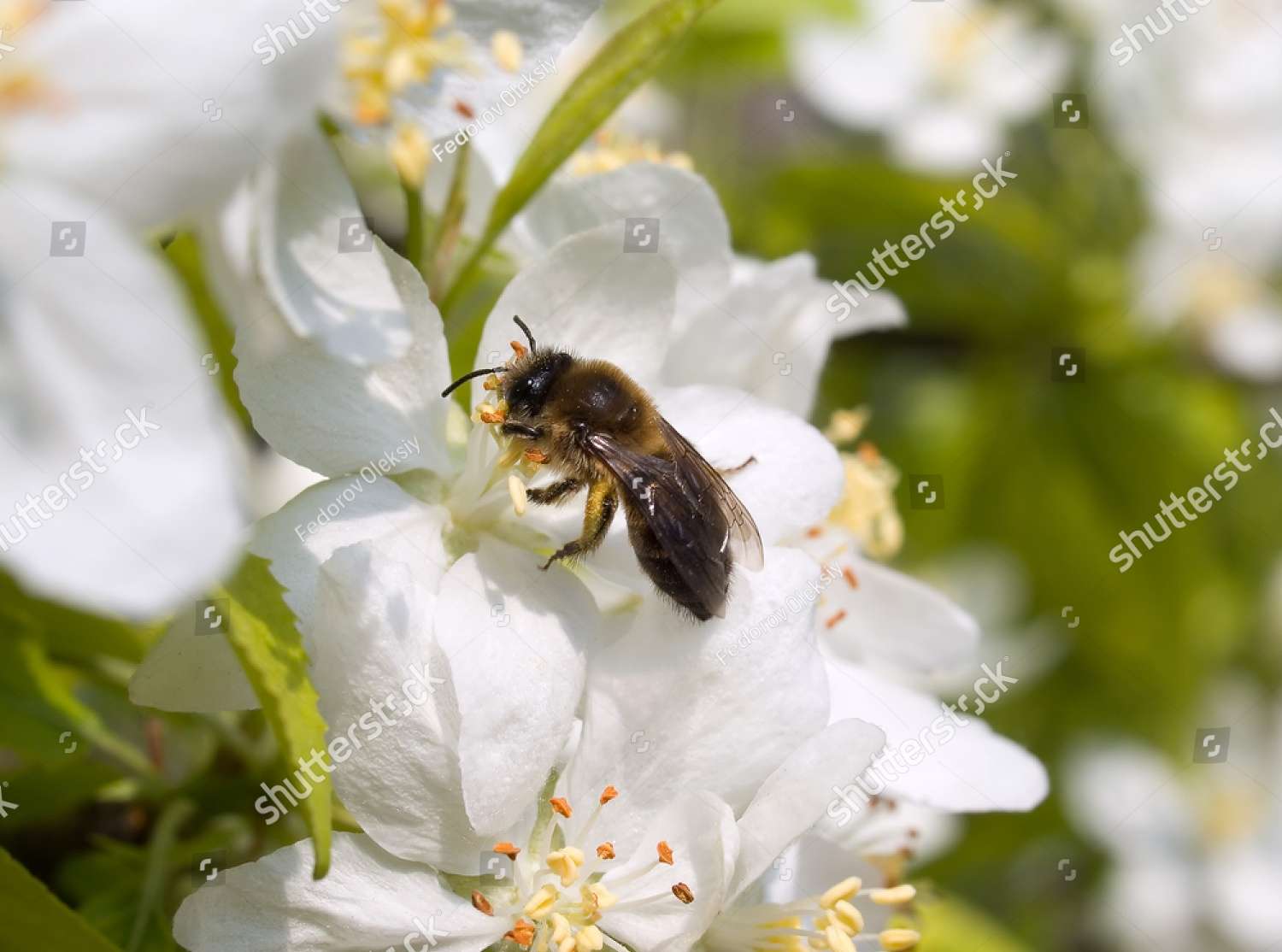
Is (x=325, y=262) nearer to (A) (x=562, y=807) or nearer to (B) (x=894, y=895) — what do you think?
(A) (x=562, y=807)

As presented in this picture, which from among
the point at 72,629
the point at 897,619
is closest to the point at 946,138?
the point at 897,619

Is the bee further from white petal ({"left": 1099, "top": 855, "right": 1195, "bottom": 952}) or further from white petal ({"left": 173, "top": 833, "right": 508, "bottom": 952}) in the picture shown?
white petal ({"left": 1099, "top": 855, "right": 1195, "bottom": 952})

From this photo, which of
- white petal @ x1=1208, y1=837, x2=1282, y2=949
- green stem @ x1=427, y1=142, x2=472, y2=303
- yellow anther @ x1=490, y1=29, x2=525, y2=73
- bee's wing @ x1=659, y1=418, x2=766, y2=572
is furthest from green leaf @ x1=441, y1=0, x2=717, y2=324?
white petal @ x1=1208, y1=837, x2=1282, y2=949

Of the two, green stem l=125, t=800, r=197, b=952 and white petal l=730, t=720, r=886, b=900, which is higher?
white petal l=730, t=720, r=886, b=900

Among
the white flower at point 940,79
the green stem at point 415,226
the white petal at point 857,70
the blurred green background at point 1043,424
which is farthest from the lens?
the white flower at point 940,79

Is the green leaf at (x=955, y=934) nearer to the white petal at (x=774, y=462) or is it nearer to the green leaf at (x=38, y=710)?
the white petal at (x=774, y=462)

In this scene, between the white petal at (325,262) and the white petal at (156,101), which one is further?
the white petal at (325,262)

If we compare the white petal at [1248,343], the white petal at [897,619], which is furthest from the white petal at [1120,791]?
the white petal at [897,619]
